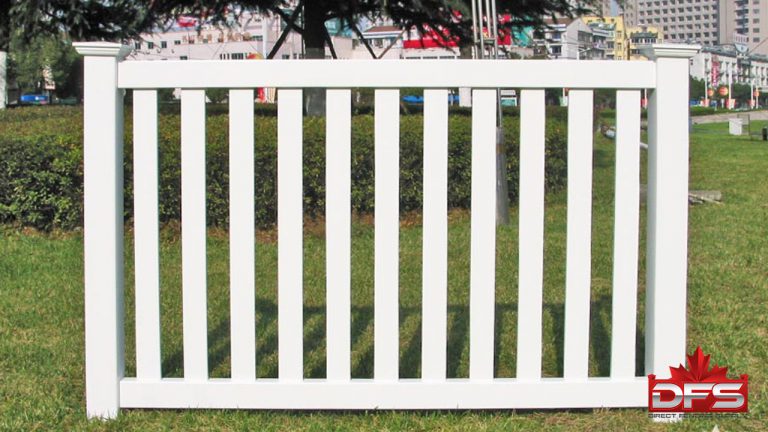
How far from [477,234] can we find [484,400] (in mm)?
594

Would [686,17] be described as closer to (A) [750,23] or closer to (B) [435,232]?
(A) [750,23]

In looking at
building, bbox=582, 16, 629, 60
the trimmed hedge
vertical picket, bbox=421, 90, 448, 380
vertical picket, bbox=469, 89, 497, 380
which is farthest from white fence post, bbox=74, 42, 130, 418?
building, bbox=582, 16, 629, 60

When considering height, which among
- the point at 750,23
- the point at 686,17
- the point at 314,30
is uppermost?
the point at 750,23

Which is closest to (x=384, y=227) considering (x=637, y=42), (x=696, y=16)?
(x=637, y=42)

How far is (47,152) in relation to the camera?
24.8 ft

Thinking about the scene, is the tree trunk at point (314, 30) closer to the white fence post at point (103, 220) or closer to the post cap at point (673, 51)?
the white fence post at point (103, 220)

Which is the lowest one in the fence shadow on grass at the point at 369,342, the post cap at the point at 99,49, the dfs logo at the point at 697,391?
the fence shadow on grass at the point at 369,342

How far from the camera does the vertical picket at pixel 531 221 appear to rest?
309 centimetres

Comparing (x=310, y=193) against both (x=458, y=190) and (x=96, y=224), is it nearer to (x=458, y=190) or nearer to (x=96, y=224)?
(x=458, y=190)

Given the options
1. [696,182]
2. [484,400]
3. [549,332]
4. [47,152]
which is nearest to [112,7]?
[47,152]

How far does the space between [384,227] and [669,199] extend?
980 mm

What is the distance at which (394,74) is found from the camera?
3029 mm

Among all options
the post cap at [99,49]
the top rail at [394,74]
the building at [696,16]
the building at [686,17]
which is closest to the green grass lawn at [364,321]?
the top rail at [394,74]

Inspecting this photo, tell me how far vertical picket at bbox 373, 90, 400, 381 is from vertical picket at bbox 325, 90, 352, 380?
0.34 feet
